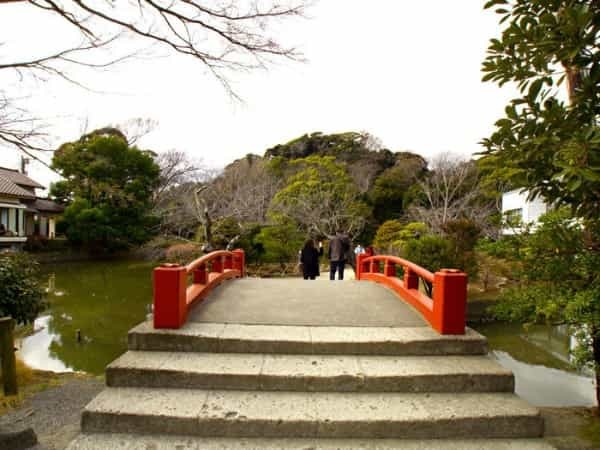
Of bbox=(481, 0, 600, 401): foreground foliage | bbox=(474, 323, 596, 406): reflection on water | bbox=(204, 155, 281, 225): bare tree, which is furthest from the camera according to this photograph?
bbox=(204, 155, 281, 225): bare tree

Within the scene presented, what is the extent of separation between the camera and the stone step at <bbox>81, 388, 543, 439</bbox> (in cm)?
283

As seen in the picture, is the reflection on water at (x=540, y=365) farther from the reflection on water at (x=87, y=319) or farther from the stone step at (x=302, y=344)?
the reflection on water at (x=87, y=319)

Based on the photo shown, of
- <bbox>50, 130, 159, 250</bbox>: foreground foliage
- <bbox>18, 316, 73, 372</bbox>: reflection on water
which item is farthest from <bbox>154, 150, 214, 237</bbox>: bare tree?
<bbox>18, 316, 73, 372</bbox>: reflection on water

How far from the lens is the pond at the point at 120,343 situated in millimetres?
7559

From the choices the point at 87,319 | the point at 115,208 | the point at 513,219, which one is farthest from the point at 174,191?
the point at 513,219

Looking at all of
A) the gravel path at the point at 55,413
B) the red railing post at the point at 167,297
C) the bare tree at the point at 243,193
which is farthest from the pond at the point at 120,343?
the bare tree at the point at 243,193

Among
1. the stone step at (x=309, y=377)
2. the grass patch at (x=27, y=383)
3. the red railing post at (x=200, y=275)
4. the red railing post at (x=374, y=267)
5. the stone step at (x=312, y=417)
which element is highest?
the red railing post at (x=200, y=275)

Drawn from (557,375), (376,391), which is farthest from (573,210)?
(557,375)

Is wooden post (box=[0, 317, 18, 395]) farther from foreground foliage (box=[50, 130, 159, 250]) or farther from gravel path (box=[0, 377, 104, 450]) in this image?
foreground foliage (box=[50, 130, 159, 250])

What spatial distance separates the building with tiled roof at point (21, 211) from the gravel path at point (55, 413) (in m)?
21.1

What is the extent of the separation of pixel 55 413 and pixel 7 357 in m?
1.25

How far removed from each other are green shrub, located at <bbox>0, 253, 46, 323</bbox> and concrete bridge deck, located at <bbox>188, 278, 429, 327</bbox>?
3.16 metres

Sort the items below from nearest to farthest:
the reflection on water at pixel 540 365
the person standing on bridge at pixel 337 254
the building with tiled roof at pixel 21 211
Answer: the reflection on water at pixel 540 365 < the person standing on bridge at pixel 337 254 < the building with tiled roof at pixel 21 211

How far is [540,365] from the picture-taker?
29.0ft
